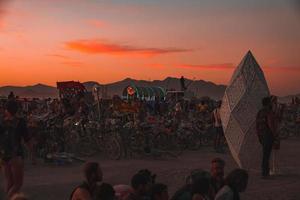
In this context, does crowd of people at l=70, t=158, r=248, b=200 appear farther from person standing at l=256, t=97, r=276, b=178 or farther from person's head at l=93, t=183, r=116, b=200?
person standing at l=256, t=97, r=276, b=178

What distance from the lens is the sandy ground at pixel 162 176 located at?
9.70m

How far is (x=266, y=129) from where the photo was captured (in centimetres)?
1114

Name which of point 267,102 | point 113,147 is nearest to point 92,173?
point 267,102

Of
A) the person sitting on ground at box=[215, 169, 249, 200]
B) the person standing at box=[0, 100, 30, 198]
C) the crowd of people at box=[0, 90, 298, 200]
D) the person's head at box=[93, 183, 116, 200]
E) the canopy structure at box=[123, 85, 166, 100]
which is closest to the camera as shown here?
the person's head at box=[93, 183, 116, 200]

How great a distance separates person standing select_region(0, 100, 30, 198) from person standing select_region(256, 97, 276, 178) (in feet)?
17.1

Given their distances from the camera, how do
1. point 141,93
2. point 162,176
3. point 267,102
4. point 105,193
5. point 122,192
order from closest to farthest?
point 105,193, point 122,192, point 267,102, point 162,176, point 141,93

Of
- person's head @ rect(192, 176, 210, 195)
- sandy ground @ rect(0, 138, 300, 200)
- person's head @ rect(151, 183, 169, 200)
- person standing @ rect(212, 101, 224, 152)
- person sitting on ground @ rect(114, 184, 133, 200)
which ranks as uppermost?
person standing @ rect(212, 101, 224, 152)

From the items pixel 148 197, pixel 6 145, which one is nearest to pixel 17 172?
pixel 6 145

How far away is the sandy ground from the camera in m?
9.70

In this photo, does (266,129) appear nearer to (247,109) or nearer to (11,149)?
(247,109)

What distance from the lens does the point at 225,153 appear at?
54.5 feet

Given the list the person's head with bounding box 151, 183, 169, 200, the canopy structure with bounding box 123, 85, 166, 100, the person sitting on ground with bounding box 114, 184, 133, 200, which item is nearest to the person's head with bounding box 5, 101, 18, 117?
the person sitting on ground with bounding box 114, 184, 133, 200

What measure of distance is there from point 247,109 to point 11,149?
603 centimetres

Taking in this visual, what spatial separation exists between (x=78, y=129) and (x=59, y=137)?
747mm
